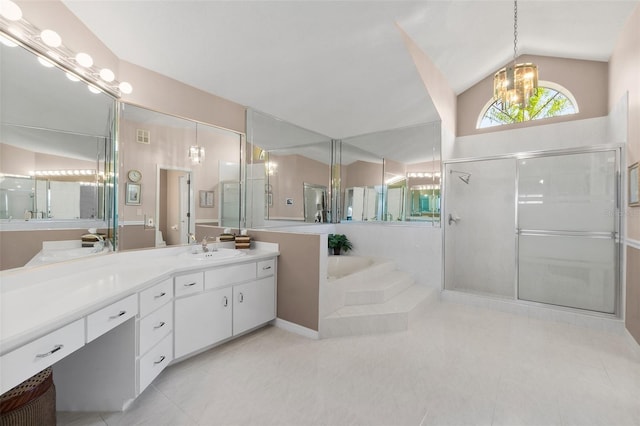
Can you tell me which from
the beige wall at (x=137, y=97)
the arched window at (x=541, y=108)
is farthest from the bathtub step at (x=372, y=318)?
the arched window at (x=541, y=108)

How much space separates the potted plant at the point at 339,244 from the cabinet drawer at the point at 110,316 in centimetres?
315

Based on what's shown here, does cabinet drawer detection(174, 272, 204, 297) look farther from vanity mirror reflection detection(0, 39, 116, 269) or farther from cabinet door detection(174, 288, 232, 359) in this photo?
vanity mirror reflection detection(0, 39, 116, 269)

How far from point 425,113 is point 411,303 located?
2448mm

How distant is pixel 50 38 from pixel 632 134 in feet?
15.1

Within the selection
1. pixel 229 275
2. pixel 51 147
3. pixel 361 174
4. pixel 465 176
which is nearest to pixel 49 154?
pixel 51 147

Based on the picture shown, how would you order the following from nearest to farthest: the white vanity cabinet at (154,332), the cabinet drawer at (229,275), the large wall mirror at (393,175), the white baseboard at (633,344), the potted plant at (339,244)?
the white vanity cabinet at (154,332), the cabinet drawer at (229,275), the white baseboard at (633,344), the large wall mirror at (393,175), the potted plant at (339,244)

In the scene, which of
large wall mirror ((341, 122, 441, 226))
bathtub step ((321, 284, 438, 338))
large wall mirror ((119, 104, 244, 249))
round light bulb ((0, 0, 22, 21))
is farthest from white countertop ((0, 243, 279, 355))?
large wall mirror ((341, 122, 441, 226))

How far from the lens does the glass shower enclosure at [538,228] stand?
3148mm

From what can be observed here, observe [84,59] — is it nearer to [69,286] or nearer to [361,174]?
[69,286]

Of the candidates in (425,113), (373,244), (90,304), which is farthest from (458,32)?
(90,304)

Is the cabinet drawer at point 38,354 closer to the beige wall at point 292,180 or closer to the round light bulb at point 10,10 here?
the round light bulb at point 10,10

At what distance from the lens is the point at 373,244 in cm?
434

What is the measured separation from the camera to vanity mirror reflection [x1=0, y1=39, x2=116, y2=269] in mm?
1394

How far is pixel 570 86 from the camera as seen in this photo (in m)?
3.76
